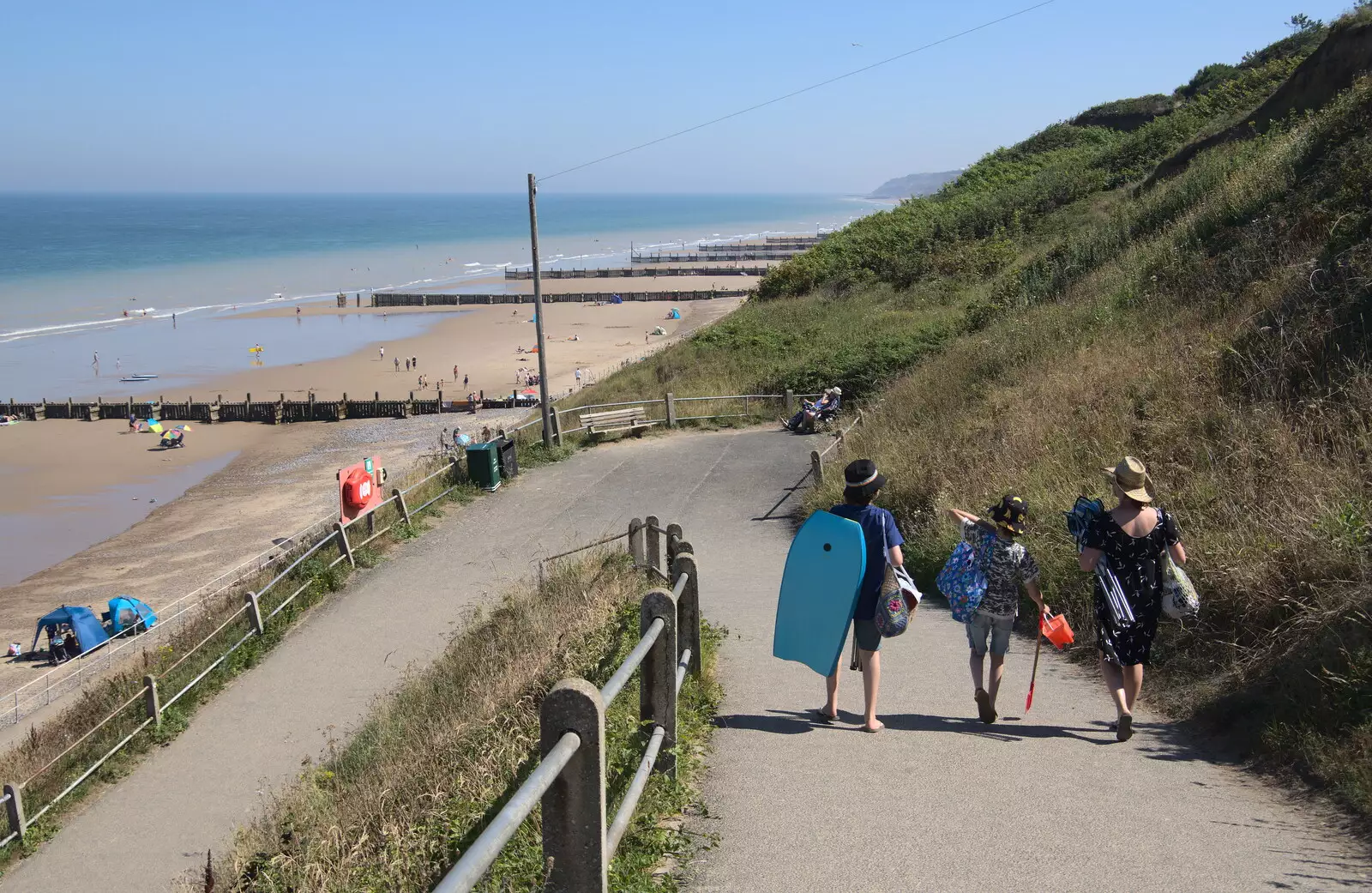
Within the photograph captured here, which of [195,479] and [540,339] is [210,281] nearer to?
[195,479]

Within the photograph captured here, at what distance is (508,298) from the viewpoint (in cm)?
7062

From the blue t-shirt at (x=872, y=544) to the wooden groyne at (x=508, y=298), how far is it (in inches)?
2519

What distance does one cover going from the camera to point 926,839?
459 cm

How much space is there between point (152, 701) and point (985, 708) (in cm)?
934

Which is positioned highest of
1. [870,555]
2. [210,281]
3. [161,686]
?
[210,281]

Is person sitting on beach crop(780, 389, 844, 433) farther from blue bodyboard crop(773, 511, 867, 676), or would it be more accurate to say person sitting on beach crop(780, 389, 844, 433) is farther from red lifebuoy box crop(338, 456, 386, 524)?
blue bodyboard crop(773, 511, 867, 676)

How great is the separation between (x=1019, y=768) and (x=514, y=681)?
357 cm

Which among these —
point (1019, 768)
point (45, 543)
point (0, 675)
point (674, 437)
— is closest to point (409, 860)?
point (1019, 768)

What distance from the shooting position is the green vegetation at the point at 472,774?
475cm

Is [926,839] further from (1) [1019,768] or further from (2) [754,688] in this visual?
(2) [754,688]

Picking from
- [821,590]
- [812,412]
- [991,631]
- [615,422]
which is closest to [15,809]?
[821,590]

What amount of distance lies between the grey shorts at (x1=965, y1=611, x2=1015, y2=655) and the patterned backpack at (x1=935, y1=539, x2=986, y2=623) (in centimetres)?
5

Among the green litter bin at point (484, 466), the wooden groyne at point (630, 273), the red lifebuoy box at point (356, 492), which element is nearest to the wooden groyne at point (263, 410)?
the green litter bin at point (484, 466)

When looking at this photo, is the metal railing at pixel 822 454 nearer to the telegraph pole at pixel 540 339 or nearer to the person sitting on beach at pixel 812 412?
the person sitting on beach at pixel 812 412
